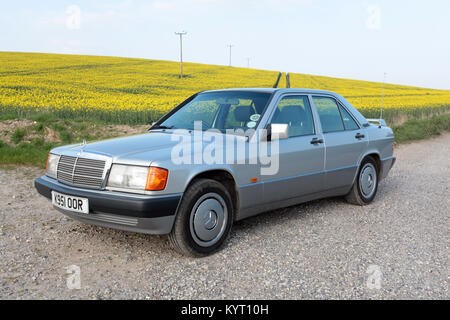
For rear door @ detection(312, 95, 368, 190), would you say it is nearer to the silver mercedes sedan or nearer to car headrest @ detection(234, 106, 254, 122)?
the silver mercedes sedan

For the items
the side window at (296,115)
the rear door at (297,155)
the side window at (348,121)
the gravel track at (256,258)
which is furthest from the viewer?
the side window at (348,121)

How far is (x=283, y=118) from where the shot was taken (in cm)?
499

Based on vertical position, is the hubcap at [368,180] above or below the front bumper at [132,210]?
below

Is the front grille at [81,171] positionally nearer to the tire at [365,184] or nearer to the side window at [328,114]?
the side window at [328,114]

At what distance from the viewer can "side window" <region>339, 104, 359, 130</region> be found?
5961 millimetres

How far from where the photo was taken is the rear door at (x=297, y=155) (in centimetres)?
475

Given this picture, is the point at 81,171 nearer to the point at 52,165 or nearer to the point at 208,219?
the point at 52,165

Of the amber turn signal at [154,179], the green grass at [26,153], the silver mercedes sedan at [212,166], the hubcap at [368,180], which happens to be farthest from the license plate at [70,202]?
the green grass at [26,153]

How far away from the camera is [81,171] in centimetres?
398

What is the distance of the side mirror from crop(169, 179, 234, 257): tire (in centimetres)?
81

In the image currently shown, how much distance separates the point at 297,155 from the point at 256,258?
137 cm

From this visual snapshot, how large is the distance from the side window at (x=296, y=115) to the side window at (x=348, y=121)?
808 millimetres

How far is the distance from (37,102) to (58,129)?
7.28m
